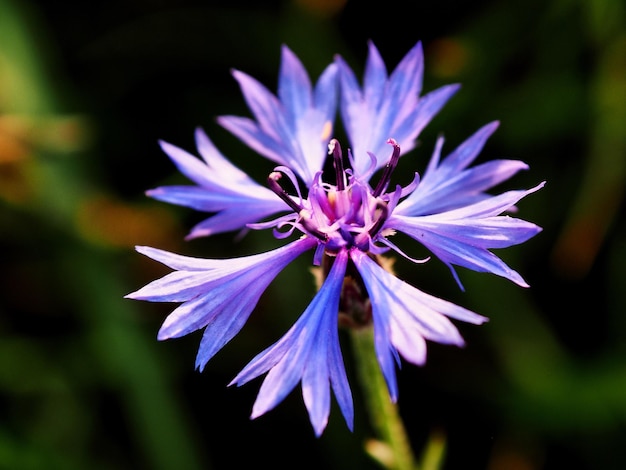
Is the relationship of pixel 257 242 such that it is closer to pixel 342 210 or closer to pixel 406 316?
pixel 342 210

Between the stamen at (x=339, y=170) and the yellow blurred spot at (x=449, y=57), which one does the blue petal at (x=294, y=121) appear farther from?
the yellow blurred spot at (x=449, y=57)

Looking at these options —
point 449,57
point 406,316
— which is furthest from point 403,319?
point 449,57

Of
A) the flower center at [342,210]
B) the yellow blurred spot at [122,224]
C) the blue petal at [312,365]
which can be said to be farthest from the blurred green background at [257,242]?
the blue petal at [312,365]

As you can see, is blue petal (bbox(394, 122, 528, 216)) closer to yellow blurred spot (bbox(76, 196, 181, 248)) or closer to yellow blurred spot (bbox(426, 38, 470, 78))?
yellow blurred spot (bbox(426, 38, 470, 78))

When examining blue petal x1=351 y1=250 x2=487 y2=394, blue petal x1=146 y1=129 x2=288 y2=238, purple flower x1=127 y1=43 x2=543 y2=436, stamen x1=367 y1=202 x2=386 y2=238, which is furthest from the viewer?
blue petal x1=146 y1=129 x2=288 y2=238

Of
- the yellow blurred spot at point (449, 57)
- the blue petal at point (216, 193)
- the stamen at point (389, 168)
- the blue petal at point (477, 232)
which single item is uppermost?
the yellow blurred spot at point (449, 57)

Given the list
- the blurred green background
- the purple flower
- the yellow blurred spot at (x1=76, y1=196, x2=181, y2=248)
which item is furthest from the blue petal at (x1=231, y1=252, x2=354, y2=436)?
the yellow blurred spot at (x1=76, y1=196, x2=181, y2=248)

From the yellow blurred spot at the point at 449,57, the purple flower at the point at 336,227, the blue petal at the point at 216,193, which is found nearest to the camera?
the purple flower at the point at 336,227
